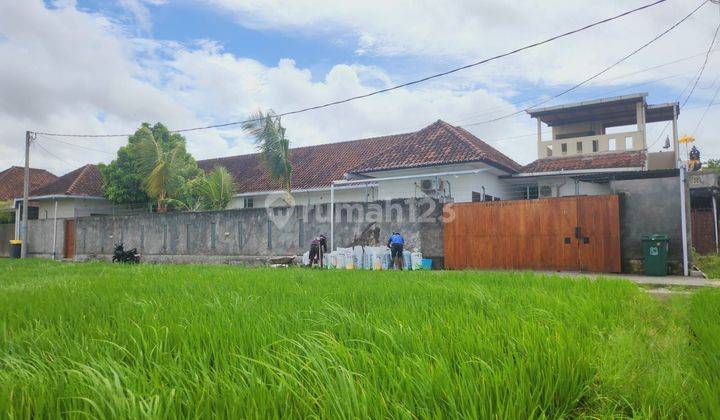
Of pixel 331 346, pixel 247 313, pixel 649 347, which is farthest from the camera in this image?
pixel 247 313

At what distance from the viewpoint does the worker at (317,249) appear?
543 inches

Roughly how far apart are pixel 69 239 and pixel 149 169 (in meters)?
6.03

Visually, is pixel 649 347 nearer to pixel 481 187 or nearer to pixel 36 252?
pixel 481 187

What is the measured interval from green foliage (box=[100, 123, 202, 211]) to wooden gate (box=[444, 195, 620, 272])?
1384 centimetres

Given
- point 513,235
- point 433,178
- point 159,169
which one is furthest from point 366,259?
point 159,169

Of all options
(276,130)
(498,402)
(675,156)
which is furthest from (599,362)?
(675,156)

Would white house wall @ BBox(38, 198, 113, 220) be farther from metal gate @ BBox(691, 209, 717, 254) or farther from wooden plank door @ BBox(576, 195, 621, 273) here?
metal gate @ BBox(691, 209, 717, 254)

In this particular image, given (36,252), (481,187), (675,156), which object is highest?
(675,156)

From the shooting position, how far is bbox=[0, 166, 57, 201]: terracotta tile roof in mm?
30766

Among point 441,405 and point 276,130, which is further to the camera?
point 276,130

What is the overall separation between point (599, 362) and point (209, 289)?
4.13 metres

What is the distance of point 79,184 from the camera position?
24.7m

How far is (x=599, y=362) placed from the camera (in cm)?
233

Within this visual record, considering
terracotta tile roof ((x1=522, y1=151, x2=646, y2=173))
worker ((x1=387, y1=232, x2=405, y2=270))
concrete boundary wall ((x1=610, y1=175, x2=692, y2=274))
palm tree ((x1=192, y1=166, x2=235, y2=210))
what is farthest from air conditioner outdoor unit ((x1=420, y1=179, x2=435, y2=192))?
palm tree ((x1=192, y1=166, x2=235, y2=210))
